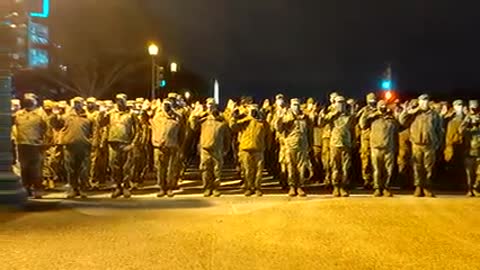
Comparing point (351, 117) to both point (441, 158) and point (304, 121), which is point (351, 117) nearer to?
point (304, 121)

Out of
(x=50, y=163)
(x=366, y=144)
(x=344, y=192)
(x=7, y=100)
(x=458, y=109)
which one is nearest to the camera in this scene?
(x=7, y=100)

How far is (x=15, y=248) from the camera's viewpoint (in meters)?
9.34

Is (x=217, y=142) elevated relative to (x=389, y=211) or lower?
elevated

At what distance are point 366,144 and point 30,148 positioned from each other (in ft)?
26.1

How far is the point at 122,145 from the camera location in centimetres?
1575

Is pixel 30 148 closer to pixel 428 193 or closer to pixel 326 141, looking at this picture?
pixel 326 141

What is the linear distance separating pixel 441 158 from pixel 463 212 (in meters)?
6.67

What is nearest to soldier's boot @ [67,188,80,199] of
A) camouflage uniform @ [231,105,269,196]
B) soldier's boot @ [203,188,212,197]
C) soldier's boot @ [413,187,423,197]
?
soldier's boot @ [203,188,212,197]

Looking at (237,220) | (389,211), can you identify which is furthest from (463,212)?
(237,220)

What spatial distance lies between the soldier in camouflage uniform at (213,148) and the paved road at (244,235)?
67.1 inches

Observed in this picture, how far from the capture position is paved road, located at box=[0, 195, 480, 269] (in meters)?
8.66

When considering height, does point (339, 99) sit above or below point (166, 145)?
above

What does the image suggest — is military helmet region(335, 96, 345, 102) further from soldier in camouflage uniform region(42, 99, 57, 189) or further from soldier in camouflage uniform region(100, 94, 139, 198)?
soldier in camouflage uniform region(42, 99, 57, 189)

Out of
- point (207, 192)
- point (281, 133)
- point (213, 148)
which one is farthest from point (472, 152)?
point (207, 192)
